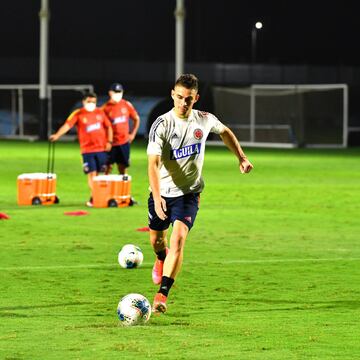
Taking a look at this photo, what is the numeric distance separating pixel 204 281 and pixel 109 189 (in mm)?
9015

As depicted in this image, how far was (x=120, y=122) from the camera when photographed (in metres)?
23.5

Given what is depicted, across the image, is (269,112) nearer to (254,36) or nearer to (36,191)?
(36,191)

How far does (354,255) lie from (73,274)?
3764 mm

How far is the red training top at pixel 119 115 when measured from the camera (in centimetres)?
2334

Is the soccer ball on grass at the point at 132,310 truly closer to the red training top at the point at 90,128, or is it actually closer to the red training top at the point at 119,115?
the red training top at the point at 90,128

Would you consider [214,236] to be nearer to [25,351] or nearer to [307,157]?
[25,351]

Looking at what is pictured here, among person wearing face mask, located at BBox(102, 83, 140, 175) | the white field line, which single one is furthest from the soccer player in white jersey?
person wearing face mask, located at BBox(102, 83, 140, 175)

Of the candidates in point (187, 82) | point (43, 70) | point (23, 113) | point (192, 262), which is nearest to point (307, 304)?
point (187, 82)

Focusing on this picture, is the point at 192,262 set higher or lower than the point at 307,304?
lower

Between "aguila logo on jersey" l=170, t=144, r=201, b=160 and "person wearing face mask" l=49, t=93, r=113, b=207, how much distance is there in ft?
36.6

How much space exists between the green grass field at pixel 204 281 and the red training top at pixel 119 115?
4.43ft

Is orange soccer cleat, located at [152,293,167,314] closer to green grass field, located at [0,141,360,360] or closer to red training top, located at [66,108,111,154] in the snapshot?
green grass field, located at [0,141,360,360]

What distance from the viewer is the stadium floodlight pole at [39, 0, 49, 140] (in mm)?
51000

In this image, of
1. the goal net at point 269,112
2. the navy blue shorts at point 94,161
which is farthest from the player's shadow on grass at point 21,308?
the goal net at point 269,112
